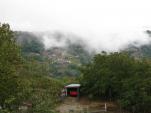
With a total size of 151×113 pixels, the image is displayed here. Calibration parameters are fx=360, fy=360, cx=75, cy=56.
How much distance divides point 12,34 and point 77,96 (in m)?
27.4

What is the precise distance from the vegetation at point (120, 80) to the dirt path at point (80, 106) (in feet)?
4.47

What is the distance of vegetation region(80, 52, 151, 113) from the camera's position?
4816 cm

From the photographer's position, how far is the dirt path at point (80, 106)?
161ft

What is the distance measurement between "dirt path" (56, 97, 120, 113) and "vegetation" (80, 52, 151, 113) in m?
1.36

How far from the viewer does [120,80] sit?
170 ft

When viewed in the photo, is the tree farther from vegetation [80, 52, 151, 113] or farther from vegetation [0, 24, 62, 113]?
vegetation [80, 52, 151, 113]

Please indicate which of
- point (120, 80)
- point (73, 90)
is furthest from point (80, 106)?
point (120, 80)

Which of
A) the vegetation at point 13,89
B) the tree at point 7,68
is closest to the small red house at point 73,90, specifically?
the vegetation at point 13,89

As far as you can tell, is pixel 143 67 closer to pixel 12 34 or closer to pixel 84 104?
pixel 84 104

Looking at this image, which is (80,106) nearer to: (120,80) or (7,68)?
(120,80)

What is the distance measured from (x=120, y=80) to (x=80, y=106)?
6.86 m

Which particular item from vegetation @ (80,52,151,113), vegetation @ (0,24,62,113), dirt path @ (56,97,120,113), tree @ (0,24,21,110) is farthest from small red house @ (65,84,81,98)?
tree @ (0,24,21,110)

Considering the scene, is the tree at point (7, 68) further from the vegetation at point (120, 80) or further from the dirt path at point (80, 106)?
the vegetation at point (120, 80)

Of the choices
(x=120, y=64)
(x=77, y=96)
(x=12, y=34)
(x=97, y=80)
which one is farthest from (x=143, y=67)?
(x=12, y=34)
